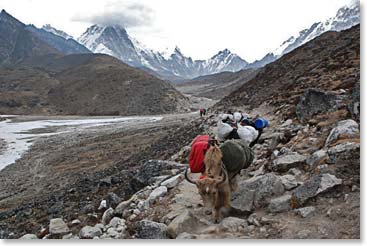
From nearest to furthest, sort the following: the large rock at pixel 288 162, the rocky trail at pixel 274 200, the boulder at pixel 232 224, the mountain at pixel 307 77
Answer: the rocky trail at pixel 274 200 < the boulder at pixel 232 224 < the large rock at pixel 288 162 < the mountain at pixel 307 77

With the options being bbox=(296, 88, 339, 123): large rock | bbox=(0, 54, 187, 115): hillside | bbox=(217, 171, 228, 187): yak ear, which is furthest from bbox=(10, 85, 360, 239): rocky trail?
bbox=(0, 54, 187, 115): hillside

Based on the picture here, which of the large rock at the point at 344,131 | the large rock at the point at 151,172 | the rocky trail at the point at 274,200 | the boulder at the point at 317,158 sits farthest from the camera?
the large rock at the point at 151,172

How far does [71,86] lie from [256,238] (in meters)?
106

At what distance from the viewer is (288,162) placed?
280 inches

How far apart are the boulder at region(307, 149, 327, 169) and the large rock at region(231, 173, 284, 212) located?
591 millimetres

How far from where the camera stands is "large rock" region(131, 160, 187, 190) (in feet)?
30.5

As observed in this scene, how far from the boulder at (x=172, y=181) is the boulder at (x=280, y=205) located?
247 centimetres

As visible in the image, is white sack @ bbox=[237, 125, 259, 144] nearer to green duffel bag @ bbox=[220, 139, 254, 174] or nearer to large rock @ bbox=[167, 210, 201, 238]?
green duffel bag @ bbox=[220, 139, 254, 174]

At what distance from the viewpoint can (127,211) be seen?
25.5 ft

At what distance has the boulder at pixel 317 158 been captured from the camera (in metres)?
6.59

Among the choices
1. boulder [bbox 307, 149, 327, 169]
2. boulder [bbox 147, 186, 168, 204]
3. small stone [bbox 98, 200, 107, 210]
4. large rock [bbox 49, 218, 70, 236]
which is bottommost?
large rock [bbox 49, 218, 70, 236]

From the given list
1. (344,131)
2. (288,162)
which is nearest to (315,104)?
(344,131)

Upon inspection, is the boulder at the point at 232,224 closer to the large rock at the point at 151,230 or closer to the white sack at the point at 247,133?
the large rock at the point at 151,230

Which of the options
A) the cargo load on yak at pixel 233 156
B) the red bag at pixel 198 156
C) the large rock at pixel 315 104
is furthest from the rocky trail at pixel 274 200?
the red bag at pixel 198 156
